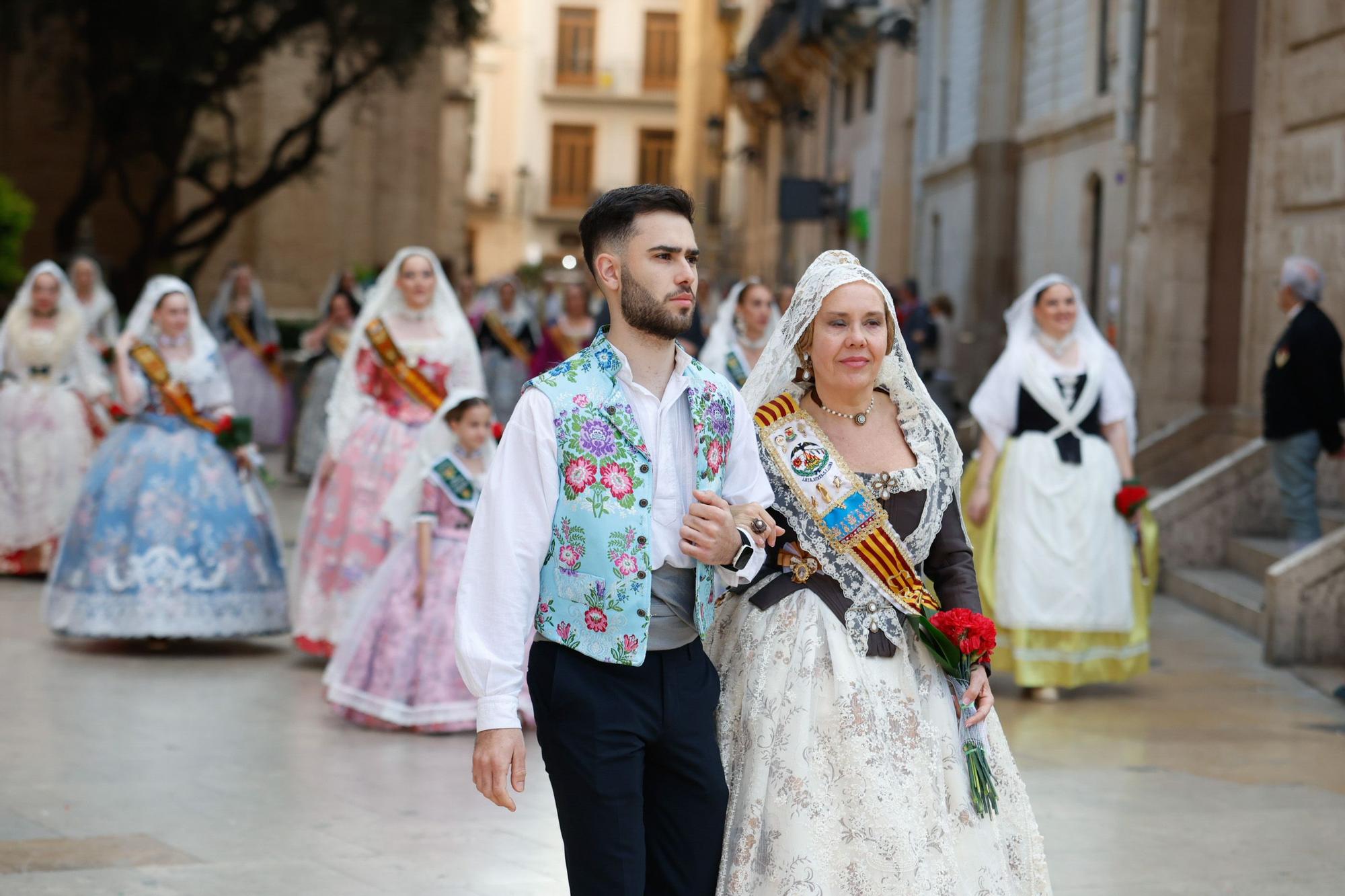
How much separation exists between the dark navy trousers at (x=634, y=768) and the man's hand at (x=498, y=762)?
0.13m

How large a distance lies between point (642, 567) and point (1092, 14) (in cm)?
1783

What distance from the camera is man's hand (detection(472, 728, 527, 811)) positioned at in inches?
139

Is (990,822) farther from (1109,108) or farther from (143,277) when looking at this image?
(143,277)

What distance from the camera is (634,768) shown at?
366 centimetres

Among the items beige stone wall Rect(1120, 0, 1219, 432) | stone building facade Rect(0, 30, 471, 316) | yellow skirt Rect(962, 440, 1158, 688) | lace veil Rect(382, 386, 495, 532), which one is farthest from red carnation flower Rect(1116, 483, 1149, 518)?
stone building facade Rect(0, 30, 471, 316)

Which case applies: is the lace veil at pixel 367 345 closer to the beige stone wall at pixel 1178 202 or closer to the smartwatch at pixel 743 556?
the smartwatch at pixel 743 556

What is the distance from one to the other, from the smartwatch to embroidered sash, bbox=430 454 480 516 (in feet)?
14.9

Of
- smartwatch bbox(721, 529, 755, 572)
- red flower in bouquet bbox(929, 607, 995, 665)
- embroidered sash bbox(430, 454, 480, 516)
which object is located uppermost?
smartwatch bbox(721, 529, 755, 572)

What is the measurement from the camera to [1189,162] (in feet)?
49.4

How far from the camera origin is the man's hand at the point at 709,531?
362cm

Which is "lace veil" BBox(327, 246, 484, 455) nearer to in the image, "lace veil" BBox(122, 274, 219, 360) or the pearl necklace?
"lace veil" BBox(122, 274, 219, 360)

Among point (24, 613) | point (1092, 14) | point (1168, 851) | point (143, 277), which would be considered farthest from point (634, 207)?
point (143, 277)

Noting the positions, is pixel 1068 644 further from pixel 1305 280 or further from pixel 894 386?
pixel 894 386

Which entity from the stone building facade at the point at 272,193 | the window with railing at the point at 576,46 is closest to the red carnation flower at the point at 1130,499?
the stone building facade at the point at 272,193
